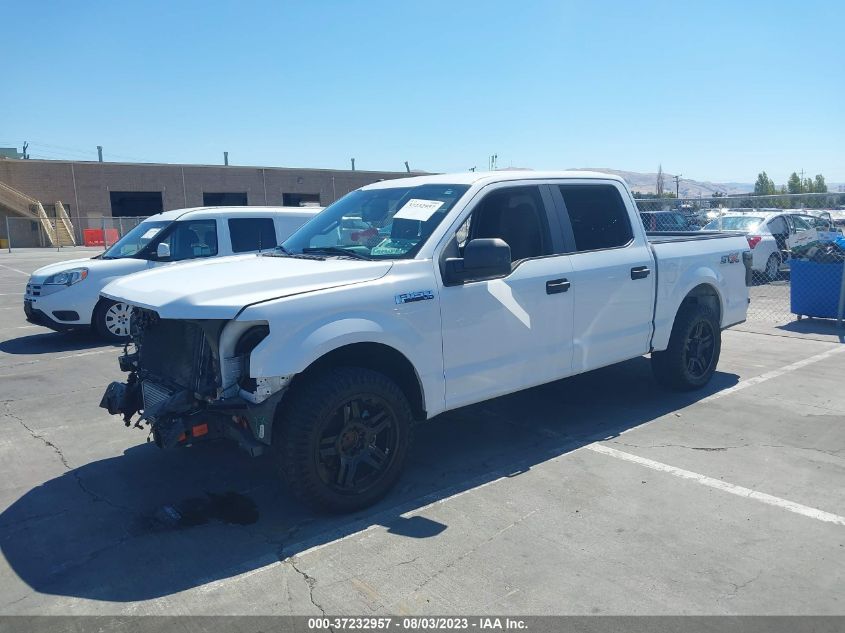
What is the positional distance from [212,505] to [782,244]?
53.3ft

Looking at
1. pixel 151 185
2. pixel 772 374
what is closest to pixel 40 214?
pixel 151 185

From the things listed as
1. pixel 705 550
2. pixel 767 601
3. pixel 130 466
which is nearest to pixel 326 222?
pixel 130 466

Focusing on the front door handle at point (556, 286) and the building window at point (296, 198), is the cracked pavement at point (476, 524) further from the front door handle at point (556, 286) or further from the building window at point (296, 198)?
the building window at point (296, 198)

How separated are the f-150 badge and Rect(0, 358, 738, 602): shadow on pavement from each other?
1316 mm

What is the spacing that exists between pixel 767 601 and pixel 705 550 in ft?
1.63

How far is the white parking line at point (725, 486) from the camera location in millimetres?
4125

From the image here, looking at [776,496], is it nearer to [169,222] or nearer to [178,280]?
[178,280]

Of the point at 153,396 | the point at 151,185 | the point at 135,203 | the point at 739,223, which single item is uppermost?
the point at 151,185

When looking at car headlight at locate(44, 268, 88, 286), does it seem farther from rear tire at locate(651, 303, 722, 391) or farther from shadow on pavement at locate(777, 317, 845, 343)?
shadow on pavement at locate(777, 317, 845, 343)

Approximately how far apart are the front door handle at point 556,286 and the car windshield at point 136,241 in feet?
22.9

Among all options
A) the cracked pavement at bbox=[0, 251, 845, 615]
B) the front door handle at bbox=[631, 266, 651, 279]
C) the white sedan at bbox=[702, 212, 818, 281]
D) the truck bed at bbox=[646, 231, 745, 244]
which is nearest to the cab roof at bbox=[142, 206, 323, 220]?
the cracked pavement at bbox=[0, 251, 845, 615]

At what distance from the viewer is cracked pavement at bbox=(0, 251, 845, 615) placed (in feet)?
10.9

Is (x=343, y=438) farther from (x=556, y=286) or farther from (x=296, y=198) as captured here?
(x=296, y=198)

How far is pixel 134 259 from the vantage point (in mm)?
9977
